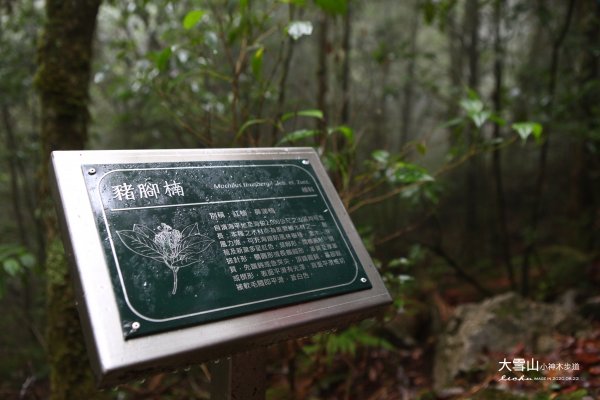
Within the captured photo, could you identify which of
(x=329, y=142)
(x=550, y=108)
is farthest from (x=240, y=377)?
(x=550, y=108)

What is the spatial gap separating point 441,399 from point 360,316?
1.27 m

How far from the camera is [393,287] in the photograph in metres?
2.49

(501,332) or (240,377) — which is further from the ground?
(240,377)

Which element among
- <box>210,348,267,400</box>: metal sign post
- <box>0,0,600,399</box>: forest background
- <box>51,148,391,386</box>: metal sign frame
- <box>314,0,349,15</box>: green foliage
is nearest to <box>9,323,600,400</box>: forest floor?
<box>0,0,600,399</box>: forest background

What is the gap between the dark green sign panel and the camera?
1.20 m

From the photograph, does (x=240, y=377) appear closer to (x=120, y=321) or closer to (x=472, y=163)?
(x=120, y=321)

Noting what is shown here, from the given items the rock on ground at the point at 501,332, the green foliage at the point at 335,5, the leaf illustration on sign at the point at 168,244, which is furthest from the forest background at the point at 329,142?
the leaf illustration on sign at the point at 168,244

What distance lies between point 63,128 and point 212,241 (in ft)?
4.45

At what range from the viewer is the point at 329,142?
3.35m

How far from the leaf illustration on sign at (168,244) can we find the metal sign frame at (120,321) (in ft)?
0.29

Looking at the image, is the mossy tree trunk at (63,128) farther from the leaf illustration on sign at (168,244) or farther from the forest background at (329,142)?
the leaf illustration on sign at (168,244)

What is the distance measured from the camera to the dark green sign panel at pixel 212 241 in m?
1.20

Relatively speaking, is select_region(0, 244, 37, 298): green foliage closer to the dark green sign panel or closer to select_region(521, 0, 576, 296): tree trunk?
the dark green sign panel

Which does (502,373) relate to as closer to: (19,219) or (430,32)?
(19,219)
